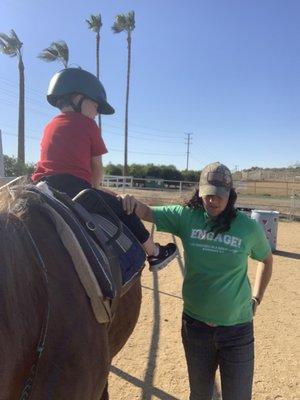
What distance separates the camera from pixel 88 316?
1.56 meters

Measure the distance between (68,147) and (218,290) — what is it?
122 centimetres

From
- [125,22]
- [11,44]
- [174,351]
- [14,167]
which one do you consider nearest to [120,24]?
[125,22]

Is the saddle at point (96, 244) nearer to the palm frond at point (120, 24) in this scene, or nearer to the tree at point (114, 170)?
the palm frond at point (120, 24)

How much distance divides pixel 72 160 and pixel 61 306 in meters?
0.99

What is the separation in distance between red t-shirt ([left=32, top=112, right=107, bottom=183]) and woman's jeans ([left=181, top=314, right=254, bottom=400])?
115cm

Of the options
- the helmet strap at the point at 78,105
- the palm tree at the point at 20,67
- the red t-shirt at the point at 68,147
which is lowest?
the red t-shirt at the point at 68,147

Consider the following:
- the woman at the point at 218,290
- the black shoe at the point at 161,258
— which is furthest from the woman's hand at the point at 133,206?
the black shoe at the point at 161,258

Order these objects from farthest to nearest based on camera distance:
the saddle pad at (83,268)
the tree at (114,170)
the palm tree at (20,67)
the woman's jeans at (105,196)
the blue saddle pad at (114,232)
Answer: the tree at (114,170) → the palm tree at (20,67) → the woman's jeans at (105,196) → the blue saddle pad at (114,232) → the saddle pad at (83,268)

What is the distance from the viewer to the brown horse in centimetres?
129

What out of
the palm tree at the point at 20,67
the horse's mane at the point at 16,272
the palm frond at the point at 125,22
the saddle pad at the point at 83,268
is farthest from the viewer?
the palm frond at the point at 125,22

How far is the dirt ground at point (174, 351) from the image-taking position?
3.45 m

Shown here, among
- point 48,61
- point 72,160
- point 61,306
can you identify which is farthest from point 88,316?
point 48,61

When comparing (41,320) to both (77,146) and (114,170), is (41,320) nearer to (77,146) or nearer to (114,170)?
(77,146)

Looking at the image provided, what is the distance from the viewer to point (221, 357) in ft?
7.98
